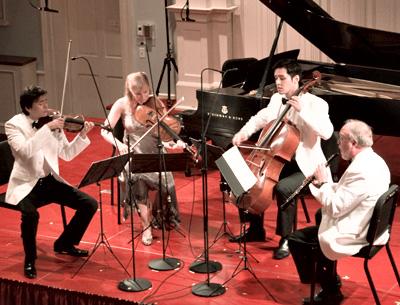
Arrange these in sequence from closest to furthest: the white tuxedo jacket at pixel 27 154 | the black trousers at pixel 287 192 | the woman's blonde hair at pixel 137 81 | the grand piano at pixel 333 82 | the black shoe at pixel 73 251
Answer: the white tuxedo jacket at pixel 27 154 → the black trousers at pixel 287 192 → the black shoe at pixel 73 251 → the woman's blonde hair at pixel 137 81 → the grand piano at pixel 333 82

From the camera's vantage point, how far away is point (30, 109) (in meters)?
6.32

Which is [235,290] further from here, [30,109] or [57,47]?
[57,47]

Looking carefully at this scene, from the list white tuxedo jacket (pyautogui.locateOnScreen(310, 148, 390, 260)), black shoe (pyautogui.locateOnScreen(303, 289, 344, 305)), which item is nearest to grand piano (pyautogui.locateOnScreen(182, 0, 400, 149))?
black shoe (pyautogui.locateOnScreen(303, 289, 344, 305))

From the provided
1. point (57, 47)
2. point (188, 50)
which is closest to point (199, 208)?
point (188, 50)

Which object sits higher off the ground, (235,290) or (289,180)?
(289,180)

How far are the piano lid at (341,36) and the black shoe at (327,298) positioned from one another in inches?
111

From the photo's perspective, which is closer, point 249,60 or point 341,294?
point 341,294

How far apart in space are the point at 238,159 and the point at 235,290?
0.89 metres

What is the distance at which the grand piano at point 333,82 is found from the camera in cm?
746

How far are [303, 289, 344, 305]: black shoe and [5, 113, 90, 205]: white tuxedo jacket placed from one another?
2.07 meters

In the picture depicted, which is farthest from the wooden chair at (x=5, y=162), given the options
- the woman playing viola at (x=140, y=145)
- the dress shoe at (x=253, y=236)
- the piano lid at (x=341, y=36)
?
the piano lid at (x=341, y=36)

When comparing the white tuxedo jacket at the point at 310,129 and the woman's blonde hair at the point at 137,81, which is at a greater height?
the woman's blonde hair at the point at 137,81

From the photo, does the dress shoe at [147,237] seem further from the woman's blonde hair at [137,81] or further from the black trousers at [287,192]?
the woman's blonde hair at [137,81]

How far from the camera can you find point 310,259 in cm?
563
